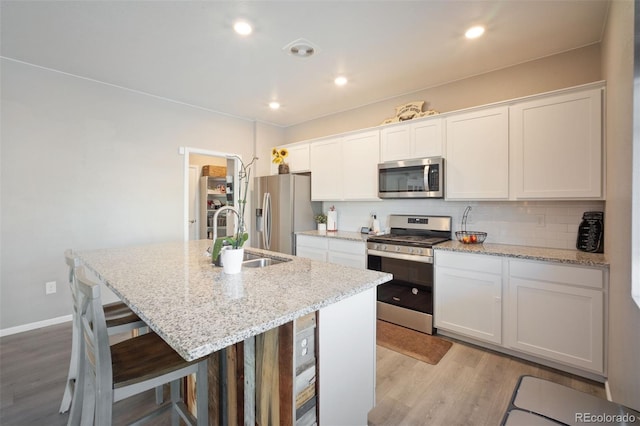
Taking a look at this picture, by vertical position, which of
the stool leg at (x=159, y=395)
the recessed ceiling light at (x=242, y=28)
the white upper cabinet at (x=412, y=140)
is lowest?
the stool leg at (x=159, y=395)

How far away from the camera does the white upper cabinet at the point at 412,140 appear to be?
10.1 ft

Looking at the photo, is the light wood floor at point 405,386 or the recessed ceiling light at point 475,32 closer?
the light wood floor at point 405,386

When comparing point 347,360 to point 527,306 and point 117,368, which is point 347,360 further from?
point 527,306

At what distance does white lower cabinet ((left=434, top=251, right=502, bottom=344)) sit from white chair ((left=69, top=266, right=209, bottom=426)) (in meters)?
2.20

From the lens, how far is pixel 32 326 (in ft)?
9.80

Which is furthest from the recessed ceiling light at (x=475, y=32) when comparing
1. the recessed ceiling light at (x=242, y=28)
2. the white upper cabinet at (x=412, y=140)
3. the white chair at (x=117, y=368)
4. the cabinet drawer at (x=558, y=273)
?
the white chair at (x=117, y=368)

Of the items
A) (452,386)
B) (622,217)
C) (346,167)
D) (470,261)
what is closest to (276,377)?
(452,386)

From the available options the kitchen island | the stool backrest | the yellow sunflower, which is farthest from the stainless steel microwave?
the stool backrest

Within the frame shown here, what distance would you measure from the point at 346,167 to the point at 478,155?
5.24 feet

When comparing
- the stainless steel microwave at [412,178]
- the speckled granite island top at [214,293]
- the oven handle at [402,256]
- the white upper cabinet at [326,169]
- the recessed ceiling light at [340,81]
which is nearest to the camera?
the speckled granite island top at [214,293]

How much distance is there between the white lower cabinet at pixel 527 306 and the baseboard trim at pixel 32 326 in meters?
3.91

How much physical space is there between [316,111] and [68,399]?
3.99 meters

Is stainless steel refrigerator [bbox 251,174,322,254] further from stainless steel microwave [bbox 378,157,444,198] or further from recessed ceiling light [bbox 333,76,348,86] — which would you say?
recessed ceiling light [bbox 333,76,348,86]

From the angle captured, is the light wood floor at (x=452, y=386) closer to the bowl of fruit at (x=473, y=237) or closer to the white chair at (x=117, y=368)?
the bowl of fruit at (x=473, y=237)
